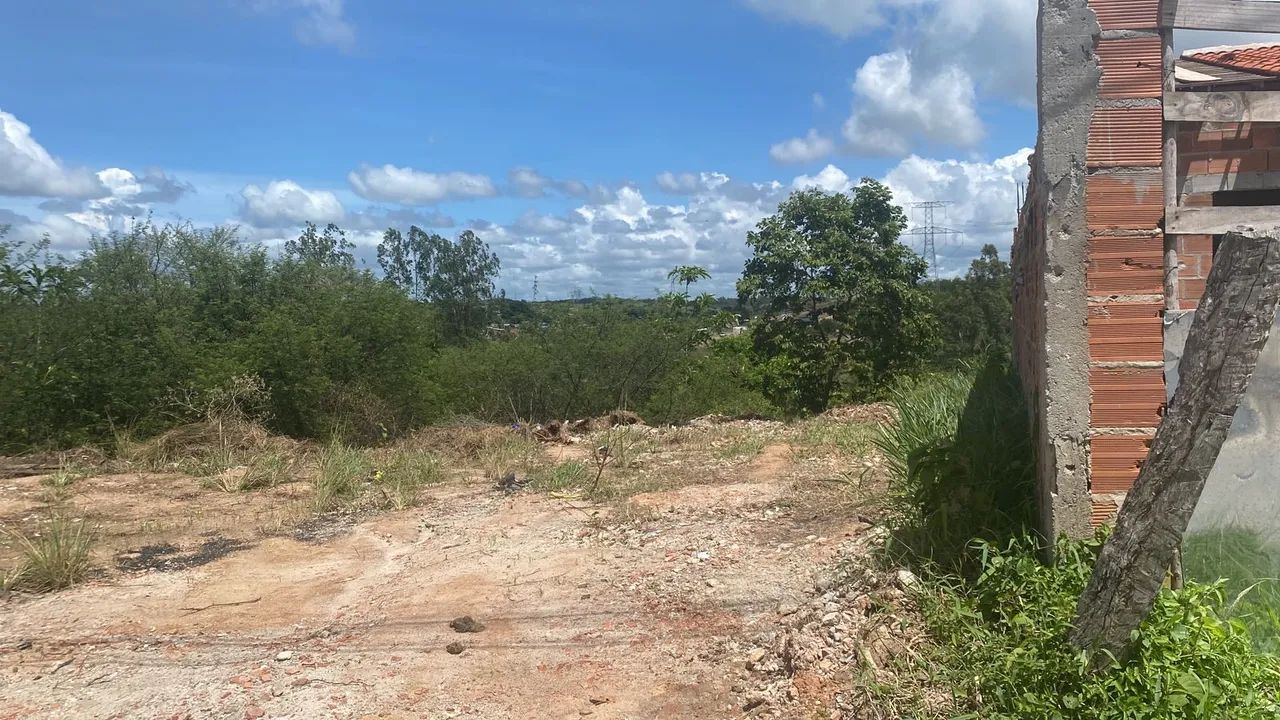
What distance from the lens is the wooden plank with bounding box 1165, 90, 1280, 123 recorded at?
3650mm

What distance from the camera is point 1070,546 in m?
3.69

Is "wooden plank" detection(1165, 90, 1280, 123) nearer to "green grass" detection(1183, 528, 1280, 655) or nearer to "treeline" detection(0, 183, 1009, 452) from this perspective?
"green grass" detection(1183, 528, 1280, 655)

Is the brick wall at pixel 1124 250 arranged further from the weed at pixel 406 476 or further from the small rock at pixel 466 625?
the weed at pixel 406 476

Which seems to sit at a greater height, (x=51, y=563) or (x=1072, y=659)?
(x=1072, y=659)

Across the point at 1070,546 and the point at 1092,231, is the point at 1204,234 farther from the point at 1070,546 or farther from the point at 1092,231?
the point at 1070,546

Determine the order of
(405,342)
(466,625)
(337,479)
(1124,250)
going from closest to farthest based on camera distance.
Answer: (1124,250) → (466,625) → (337,479) → (405,342)

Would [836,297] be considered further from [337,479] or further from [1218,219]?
[1218,219]

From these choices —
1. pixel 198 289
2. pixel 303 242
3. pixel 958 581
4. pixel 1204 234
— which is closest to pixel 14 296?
pixel 198 289

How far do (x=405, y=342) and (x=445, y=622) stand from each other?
8.47 metres

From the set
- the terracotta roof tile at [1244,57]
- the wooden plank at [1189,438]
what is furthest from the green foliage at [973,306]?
the wooden plank at [1189,438]

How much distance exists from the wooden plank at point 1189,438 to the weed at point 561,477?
5.96m

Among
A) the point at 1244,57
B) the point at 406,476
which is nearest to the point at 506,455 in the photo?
the point at 406,476

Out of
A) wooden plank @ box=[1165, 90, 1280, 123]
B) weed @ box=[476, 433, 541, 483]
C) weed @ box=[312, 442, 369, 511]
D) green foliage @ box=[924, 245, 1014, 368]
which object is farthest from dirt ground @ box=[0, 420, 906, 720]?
green foliage @ box=[924, 245, 1014, 368]

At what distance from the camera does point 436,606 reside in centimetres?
528
